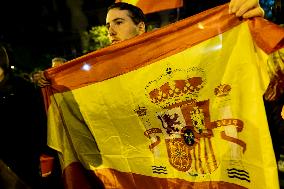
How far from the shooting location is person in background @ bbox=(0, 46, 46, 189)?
10.3ft

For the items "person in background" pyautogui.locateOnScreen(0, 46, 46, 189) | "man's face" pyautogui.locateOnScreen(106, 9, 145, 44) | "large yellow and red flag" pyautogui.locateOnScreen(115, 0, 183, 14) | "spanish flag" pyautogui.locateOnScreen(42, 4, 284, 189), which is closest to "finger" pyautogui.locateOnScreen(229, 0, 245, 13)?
"spanish flag" pyautogui.locateOnScreen(42, 4, 284, 189)

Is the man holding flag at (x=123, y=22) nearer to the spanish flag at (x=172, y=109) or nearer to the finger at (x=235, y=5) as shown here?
the spanish flag at (x=172, y=109)

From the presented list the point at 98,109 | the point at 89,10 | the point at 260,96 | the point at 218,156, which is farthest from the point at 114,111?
the point at 89,10

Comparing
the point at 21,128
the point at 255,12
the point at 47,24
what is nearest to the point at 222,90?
the point at 255,12

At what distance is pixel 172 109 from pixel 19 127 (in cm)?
133

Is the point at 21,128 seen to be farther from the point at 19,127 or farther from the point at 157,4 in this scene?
the point at 157,4

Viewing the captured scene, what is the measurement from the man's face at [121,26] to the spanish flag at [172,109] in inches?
21.1

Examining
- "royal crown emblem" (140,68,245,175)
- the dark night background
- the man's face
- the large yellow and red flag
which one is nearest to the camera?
"royal crown emblem" (140,68,245,175)

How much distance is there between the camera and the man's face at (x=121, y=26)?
3.58 m

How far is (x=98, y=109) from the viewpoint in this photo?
3139 millimetres

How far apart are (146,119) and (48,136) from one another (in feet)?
2.94

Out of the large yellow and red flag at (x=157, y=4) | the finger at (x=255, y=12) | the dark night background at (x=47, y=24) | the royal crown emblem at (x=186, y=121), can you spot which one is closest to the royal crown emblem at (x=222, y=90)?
the royal crown emblem at (x=186, y=121)

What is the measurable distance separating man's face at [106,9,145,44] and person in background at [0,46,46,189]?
0.93m

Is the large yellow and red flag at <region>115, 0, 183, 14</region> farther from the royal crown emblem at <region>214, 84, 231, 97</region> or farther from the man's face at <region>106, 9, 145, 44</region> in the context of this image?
the royal crown emblem at <region>214, 84, 231, 97</region>
